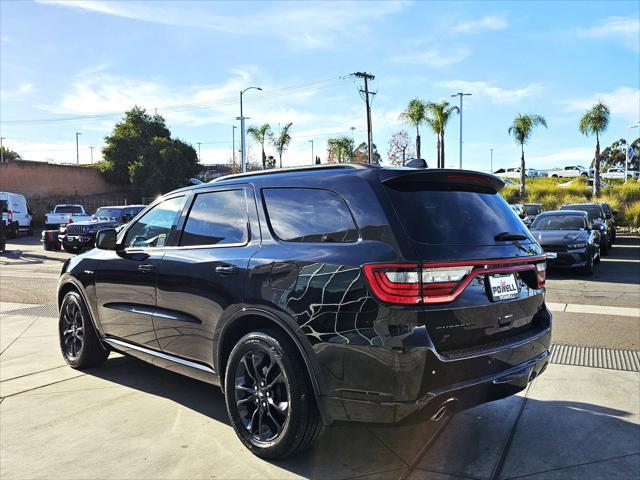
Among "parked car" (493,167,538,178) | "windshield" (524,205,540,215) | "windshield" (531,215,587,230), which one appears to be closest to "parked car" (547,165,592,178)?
"parked car" (493,167,538,178)

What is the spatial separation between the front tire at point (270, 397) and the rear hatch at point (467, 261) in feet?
2.76

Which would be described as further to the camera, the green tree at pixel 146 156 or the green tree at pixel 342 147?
the green tree at pixel 342 147

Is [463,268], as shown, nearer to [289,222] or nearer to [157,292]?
[289,222]

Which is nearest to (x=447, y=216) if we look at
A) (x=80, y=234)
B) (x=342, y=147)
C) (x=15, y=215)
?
(x=80, y=234)

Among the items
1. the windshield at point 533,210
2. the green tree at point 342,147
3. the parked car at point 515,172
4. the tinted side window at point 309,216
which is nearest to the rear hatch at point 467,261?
the tinted side window at point 309,216

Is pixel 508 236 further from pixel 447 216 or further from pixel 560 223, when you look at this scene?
pixel 560 223

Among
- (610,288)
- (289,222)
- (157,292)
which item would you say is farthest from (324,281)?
(610,288)

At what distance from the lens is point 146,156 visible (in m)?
44.9

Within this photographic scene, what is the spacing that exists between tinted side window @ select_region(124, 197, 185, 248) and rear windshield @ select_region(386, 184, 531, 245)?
2.06 m

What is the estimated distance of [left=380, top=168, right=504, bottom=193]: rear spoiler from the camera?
317 cm

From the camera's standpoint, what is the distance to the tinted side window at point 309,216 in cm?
315

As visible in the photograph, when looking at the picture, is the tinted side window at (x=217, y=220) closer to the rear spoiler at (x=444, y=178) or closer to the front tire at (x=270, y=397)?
the front tire at (x=270, y=397)

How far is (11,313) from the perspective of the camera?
8.21 m

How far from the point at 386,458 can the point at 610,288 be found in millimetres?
8936
